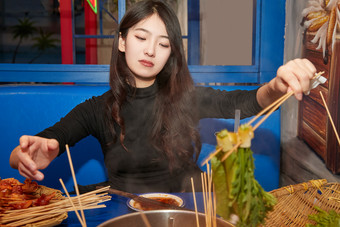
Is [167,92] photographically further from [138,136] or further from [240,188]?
[240,188]

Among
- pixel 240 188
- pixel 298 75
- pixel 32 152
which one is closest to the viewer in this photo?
pixel 240 188

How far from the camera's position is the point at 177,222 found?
2.82 ft

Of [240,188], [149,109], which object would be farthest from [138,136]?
[240,188]

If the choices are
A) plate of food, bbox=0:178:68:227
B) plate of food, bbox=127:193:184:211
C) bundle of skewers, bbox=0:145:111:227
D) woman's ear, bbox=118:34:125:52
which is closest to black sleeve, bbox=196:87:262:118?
woman's ear, bbox=118:34:125:52

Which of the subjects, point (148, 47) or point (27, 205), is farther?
point (148, 47)

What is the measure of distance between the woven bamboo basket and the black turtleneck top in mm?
658

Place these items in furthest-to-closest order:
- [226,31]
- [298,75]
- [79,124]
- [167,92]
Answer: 1. [226,31]
2. [167,92]
3. [79,124]
4. [298,75]

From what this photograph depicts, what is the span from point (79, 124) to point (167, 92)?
0.52m

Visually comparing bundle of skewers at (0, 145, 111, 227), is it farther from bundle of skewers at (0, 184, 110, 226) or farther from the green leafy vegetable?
the green leafy vegetable

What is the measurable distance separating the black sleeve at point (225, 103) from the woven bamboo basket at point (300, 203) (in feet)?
1.80

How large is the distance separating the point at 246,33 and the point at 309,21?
95cm

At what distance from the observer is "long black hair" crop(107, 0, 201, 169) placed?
1.71 m

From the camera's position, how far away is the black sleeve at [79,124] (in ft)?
5.30

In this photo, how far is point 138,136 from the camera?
1.79m
